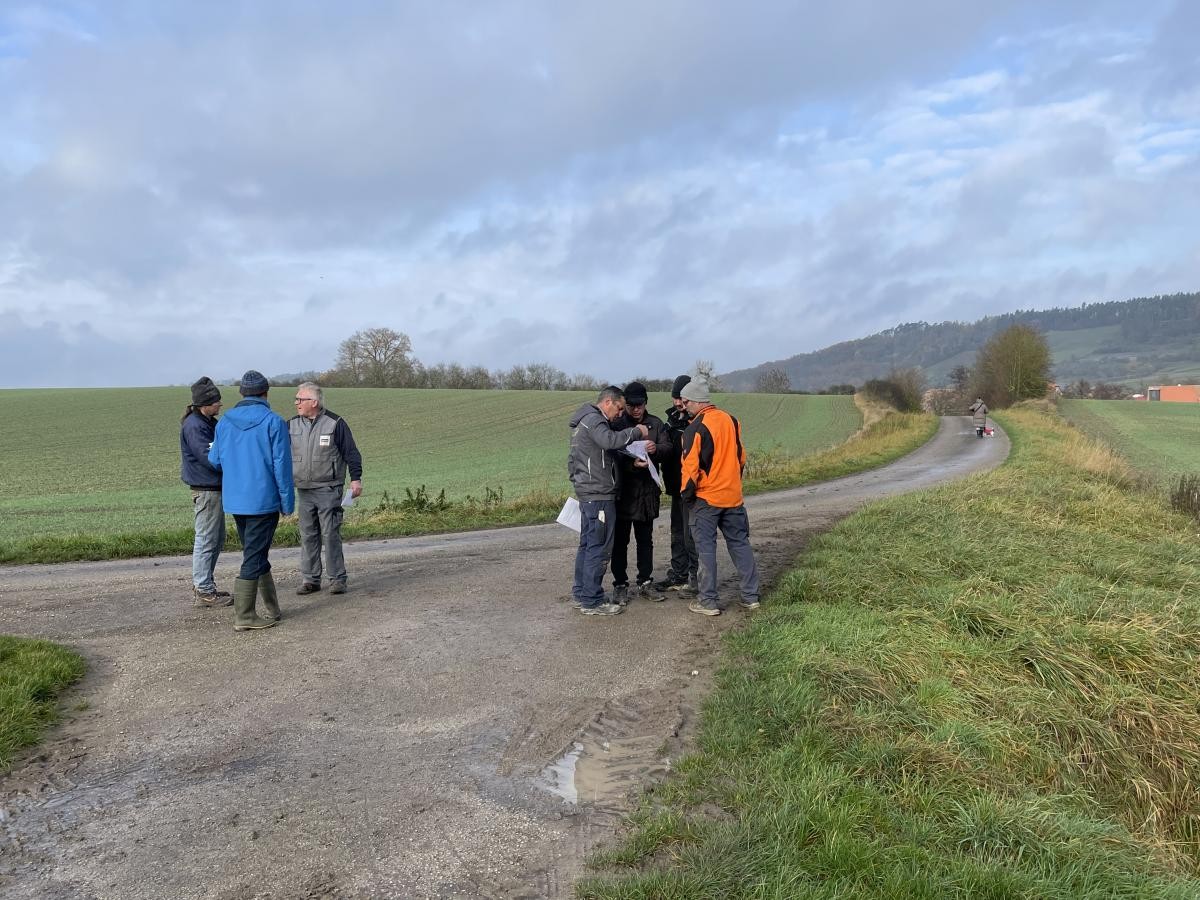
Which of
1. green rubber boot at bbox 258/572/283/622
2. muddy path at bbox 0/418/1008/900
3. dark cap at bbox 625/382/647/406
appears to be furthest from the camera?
dark cap at bbox 625/382/647/406

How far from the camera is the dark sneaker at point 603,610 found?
710cm

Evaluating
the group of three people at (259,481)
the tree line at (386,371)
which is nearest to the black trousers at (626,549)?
the group of three people at (259,481)

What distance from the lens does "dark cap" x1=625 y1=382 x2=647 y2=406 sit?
24.8 feet

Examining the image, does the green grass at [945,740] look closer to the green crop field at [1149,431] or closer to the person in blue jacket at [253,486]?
the person in blue jacket at [253,486]

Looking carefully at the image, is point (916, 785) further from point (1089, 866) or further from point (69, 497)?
point (69, 497)

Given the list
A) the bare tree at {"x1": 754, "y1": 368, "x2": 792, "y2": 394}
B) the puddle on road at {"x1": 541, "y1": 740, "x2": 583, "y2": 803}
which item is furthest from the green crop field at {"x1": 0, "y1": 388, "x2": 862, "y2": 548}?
the bare tree at {"x1": 754, "y1": 368, "x2": 792, "y2": 394}

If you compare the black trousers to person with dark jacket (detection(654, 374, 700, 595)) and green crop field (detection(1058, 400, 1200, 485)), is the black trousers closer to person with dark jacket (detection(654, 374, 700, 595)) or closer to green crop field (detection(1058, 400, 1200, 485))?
person with dark jacket (detection(654, 374, 700, 595))

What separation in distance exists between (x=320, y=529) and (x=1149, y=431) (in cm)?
5616

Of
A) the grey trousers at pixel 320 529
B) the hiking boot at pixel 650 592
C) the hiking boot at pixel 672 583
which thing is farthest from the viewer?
the hiking boot at pixel 672 583

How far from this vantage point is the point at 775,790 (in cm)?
377

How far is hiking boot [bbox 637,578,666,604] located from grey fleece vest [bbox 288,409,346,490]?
3244 mm

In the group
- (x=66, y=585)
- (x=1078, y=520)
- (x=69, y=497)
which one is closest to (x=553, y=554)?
(x=66, y=585)

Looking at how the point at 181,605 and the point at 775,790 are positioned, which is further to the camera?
the point at 181,605

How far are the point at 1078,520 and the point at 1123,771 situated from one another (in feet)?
25.5
